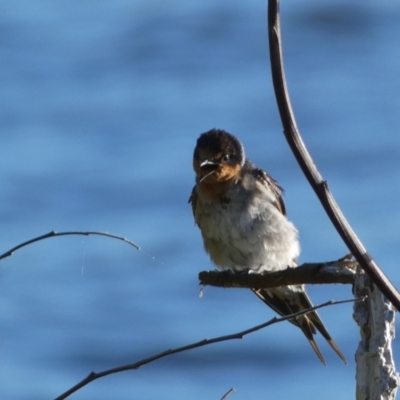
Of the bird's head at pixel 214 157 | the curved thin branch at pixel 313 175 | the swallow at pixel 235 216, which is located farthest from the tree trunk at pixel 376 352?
the bird's head at pixel 214 157

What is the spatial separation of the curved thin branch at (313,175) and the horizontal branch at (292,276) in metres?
0.96

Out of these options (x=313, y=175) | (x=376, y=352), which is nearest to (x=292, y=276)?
(x=376, y=352)

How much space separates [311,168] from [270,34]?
21 cm

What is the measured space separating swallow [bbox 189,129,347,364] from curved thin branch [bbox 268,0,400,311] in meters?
3.85

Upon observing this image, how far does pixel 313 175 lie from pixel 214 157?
13.4 ft

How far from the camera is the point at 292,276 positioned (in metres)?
2.68

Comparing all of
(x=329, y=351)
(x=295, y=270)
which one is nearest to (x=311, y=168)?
(x=295, y=270)

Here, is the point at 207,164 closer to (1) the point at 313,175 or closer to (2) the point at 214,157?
(2) the point at 214,157

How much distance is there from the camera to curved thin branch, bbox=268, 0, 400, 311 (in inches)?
50.2

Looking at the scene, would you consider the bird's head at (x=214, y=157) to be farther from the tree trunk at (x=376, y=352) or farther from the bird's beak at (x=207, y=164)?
the tree trunk at (x=376, y=352)

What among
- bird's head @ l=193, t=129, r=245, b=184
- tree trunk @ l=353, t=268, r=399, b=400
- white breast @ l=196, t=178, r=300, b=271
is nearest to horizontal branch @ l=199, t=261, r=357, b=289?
tree trunk @ l=353, t=268, r=399, b=400

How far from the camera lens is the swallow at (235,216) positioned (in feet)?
17.3

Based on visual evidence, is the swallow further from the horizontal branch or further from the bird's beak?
the horizontal branch

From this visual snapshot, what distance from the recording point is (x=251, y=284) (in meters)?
3.20
